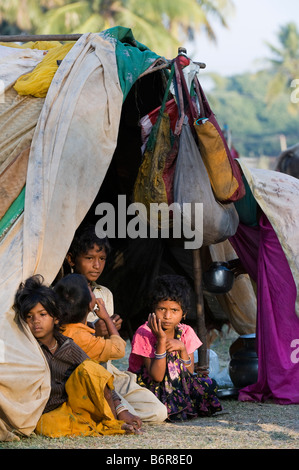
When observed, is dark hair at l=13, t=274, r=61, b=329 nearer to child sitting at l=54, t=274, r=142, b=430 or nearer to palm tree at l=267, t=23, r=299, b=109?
child sitting at l=54, t=274, r=142, b=430

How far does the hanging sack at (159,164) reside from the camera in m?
5.01

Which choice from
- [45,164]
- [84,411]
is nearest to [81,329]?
[84,411]

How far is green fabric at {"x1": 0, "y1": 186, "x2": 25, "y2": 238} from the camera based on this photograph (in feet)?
14.6

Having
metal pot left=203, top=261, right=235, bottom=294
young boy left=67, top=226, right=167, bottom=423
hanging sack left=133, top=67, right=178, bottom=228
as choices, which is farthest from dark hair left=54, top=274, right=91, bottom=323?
metal pot left=203, top=261, right=235, bottom=294

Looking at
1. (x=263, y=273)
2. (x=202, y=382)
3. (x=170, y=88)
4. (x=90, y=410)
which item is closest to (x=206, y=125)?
(x=170, y=88)

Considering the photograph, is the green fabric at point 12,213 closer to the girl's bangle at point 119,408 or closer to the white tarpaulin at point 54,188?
the white tarpaulin at point 54,188

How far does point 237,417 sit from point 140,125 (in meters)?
2.06

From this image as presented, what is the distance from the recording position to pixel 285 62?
4059cm

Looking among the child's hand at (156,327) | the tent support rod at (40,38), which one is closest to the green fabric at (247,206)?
the child's hand at (156,327)

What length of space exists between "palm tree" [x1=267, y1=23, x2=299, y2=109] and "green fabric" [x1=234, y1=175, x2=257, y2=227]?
3163cm

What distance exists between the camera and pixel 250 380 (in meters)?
5.73

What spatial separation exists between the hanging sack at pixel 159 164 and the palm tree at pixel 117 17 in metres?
15.1

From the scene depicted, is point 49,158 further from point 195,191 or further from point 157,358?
point 157,358

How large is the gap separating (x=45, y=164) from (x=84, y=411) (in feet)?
4.80
